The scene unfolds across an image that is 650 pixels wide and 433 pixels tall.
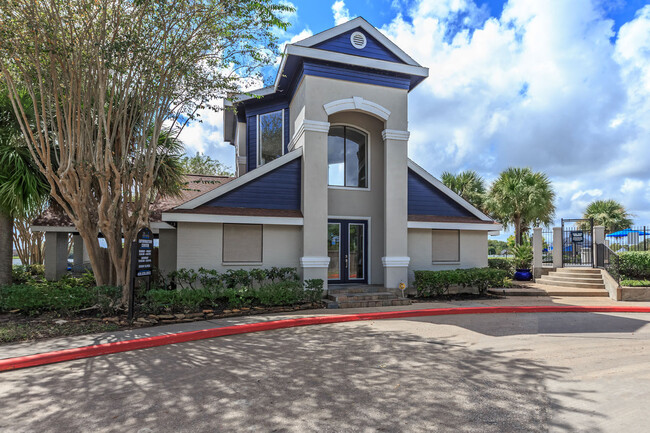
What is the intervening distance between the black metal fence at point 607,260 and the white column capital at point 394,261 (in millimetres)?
7941

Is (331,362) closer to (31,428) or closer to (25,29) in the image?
(31,428)

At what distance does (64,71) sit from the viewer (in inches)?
362

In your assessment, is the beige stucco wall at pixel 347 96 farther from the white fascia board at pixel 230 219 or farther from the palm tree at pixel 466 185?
the palm tree at pixel 466 185

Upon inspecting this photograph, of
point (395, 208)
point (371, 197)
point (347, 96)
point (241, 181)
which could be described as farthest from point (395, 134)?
point (241, 181)

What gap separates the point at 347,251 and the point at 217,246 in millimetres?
4432

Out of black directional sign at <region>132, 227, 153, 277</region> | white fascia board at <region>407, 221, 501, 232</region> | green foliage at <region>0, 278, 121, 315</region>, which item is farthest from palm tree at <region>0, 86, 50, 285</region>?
white fascia board at <region>407, 221, 501, 232</region>

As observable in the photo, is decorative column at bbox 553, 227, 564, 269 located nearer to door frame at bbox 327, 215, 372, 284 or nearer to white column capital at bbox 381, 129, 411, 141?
white column capital at bbox 381, 129, 411, 141

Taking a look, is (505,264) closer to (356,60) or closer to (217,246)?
(356,60)

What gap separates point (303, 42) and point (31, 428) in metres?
11.9

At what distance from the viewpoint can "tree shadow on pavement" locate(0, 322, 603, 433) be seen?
4.16 meters

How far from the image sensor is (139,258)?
30.6ft

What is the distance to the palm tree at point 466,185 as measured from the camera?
1142 inches

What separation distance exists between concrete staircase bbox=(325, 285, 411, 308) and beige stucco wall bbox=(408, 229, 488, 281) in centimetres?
176

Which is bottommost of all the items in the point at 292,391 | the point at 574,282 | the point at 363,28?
the point at 292,391
